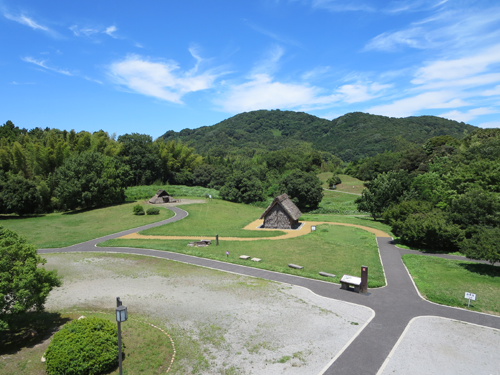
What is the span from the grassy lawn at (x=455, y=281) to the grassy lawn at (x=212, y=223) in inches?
590

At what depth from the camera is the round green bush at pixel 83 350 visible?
346 inches

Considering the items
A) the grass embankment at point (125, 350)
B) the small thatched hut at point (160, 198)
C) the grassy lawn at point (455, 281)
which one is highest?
the small thatched hut at point (160, 198)

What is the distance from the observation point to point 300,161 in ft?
327

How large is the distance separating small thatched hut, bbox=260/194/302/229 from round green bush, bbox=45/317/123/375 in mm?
26584


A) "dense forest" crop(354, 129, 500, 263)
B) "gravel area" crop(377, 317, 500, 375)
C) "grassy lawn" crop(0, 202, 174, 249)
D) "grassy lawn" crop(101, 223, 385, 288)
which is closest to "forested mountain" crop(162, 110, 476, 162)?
"grassy lawn" crop(0, 202, 174, 249)

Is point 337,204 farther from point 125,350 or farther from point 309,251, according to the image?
point 125,350

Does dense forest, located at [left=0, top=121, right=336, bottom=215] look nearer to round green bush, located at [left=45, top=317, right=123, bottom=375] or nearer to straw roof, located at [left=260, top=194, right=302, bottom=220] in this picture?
straw roof, located at [left=260, top=194, right=302, bottom=220]

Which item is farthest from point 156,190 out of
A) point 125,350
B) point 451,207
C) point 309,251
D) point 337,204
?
point 125,350

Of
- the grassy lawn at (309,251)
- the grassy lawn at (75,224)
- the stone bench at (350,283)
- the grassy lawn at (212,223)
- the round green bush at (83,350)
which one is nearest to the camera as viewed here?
the round green bush at (83,350)

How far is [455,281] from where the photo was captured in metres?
17.2

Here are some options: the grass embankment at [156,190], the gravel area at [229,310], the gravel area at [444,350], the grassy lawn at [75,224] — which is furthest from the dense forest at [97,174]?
the gravel area at [444,350]

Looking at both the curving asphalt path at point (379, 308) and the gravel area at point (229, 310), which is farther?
the gravel area at point (229, 310)

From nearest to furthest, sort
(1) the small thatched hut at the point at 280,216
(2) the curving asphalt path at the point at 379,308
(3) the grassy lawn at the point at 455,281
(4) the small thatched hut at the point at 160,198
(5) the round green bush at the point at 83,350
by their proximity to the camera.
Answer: (5) the round green bush at the point at 83,350 < (2) the curving asphalt path at the point at 379,308 < (3) the grassy lawn at the point at 455,281 < (1) the small thatched hut at the point at 280,216 < (4) the small thatched hut at the point at 160,198

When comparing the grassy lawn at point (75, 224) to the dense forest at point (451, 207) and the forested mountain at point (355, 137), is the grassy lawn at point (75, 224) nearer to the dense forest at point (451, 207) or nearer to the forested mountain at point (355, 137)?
the dense forest at point (451, 207)
